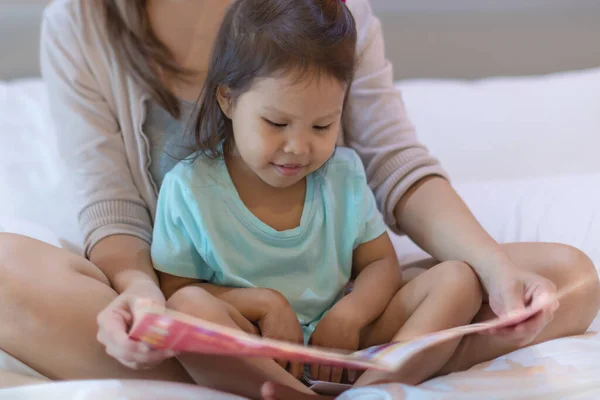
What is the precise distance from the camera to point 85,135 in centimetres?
96

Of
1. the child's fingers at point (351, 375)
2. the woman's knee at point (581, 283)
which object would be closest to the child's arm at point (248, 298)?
the child's fingers at point (351, 375)

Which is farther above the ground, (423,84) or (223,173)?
(223,173)

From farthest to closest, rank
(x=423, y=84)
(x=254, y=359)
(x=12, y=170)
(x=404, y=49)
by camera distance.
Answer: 1. (x=404, y=49)
2. (x=423, y=84)
3. (x=12, y=170)
4. (x=254, y=359)

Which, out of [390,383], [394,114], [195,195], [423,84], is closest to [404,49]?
[423,84]

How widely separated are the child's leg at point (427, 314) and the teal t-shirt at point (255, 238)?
8cm

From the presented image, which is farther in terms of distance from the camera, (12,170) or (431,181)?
(12,170)

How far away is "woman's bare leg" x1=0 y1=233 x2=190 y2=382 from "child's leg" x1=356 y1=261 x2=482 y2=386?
0.78 feet

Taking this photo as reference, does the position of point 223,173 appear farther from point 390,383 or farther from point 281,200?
point 390,383

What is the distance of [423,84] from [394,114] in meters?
0.66

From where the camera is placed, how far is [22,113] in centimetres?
146

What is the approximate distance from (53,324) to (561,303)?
56 centimetres

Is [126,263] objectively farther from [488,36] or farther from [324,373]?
[488,36]

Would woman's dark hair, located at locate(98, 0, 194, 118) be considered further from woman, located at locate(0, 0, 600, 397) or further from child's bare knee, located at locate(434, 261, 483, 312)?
child's bare knee, located at locate(434, 261, 483, 312)

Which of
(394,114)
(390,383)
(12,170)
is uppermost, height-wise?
(394,114)
